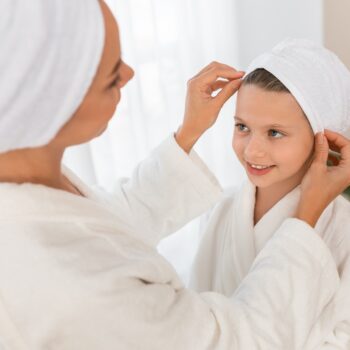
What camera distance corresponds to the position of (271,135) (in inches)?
42.8

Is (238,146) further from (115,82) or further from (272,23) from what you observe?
(272,23)

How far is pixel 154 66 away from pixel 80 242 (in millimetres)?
1280

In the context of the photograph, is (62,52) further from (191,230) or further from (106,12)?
(191,230)

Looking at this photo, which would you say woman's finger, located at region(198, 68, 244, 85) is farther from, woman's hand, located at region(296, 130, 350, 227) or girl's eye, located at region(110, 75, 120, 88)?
girl's eye, located at region(110, 75, 120, 88)

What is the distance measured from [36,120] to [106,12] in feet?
0.60

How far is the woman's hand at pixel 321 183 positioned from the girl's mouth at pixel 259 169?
0.11 m

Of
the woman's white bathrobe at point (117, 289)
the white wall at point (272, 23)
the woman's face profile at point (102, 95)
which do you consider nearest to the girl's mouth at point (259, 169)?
the woman's white bathrobe at point (117, 289)

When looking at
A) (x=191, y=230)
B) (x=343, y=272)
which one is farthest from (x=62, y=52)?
(x=191, y=230)

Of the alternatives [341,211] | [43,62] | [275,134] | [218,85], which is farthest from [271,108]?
[43,62]

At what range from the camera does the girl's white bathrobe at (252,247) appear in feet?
3.43

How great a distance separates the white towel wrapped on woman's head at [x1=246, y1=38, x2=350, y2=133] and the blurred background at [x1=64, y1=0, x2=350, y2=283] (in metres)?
0.70

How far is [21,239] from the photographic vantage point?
0.69 metres

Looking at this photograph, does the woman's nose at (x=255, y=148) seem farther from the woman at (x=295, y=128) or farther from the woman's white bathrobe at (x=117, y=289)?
the woman's white bathrobe at (x=117, y=289)

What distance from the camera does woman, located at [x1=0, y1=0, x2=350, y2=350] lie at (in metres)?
0.58
